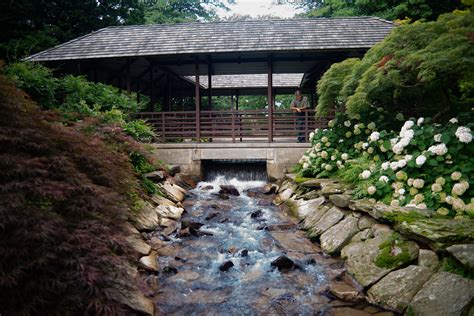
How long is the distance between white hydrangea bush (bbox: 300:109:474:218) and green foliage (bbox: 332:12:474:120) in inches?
25.4

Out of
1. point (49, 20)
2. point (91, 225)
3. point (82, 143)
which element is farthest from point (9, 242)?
point (49, 20)

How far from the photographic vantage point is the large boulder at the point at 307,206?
20.7 ft

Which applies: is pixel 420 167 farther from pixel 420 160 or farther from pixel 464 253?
pixel 464 253

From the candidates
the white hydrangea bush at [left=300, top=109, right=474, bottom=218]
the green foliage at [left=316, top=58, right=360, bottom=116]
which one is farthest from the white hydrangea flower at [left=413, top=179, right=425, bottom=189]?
the green foliage at [left=316, top=58, right=360, bottom=116]

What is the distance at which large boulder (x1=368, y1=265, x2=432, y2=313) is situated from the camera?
338 cm

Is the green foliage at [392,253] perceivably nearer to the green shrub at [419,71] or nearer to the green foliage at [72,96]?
the green shrub at [419,71]

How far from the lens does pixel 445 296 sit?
3.09 meters

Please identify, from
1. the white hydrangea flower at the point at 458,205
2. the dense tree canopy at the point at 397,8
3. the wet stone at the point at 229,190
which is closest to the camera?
the white hydrangea flower at the point at 458,205

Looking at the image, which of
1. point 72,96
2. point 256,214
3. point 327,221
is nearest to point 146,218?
point 256,214

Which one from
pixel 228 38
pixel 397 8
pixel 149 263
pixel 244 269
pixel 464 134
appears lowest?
pixel 244 269

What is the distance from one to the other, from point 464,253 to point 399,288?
2.57 ft

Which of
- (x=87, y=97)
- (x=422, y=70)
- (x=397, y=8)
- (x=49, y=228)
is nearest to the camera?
(x=49, y=228)

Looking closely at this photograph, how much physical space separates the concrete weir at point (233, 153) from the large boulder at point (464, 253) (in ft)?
20.6

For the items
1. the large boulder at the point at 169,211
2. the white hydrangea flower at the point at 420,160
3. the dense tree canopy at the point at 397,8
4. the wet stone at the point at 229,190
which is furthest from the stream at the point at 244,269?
the dense tree canopy at the point at 397,8
